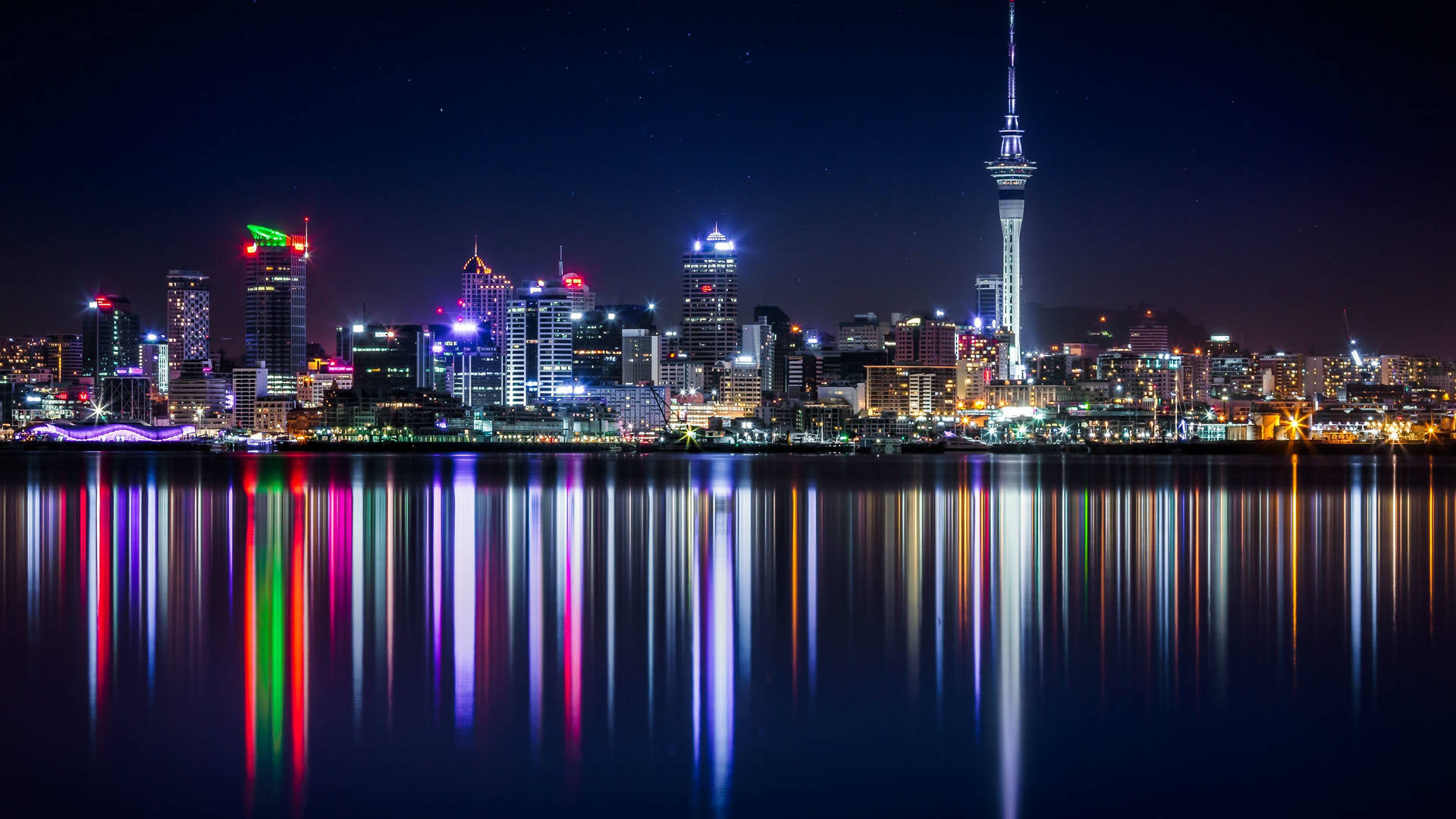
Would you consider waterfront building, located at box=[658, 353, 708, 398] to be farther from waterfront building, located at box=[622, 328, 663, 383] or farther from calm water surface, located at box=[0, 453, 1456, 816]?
calm water surface, located at box=[0, 453, 1456, 816]

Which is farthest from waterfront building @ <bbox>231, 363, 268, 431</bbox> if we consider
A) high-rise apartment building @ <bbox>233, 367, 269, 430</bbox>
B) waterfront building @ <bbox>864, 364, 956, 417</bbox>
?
waterfront building @ <bbox>864, 364, 956, 417</bbox>

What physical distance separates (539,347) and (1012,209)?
60.1 metres

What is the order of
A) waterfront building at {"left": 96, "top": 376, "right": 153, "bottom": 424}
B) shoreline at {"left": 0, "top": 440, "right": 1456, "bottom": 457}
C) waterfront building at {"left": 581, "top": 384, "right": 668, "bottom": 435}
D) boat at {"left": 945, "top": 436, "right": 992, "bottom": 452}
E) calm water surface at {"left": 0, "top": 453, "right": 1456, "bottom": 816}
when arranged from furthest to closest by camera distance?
waterfront building at {"left": 96, "top": 376, "right": 153, "bottom": 424}
waterfront building at {"left": 581, "top": 384, "right": 668, "bottom": 435}
boat at {"left": 945, "top": 436, "right": 992, "bottom": 452}
shoreline at {"left": 0, "top": 440, "right": 1456, "bottom": 457}
calm water surface at {"left": 0, "top": 453, "right": 1456, "bottom": 816}

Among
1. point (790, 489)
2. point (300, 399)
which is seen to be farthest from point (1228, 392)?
point (790, 489)

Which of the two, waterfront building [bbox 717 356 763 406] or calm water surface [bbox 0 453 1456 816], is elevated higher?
waterfront building [bbox 717 356 763 406]

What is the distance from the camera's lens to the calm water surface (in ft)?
33.3

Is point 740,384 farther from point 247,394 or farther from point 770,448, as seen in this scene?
point 247,394

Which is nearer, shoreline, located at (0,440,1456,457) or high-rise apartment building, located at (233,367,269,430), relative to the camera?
shoreline, located at (0,440,1456,457)

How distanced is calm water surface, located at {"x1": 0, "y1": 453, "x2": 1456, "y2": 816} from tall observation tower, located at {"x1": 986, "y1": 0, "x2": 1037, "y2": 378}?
495 feet

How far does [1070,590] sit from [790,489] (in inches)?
1110

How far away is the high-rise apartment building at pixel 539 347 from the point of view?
172 metres

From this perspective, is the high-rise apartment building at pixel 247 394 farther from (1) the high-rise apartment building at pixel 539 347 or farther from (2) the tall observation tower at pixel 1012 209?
(2) the tall observation tower at pixel 1012 209

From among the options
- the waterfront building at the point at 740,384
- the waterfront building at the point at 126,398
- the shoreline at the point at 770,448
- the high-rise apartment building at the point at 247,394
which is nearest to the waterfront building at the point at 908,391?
the waterfront building at the point at 740,384

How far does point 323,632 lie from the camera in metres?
16.0
